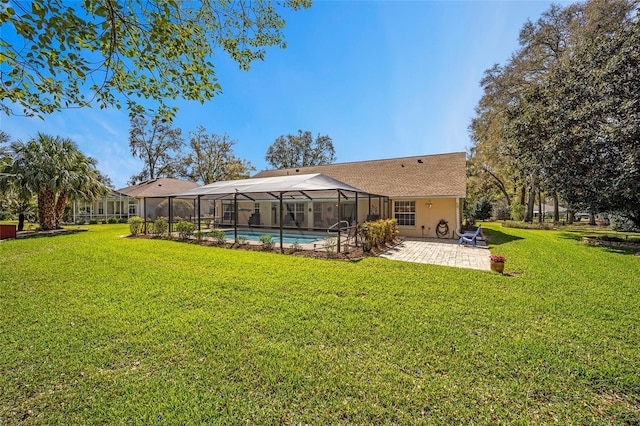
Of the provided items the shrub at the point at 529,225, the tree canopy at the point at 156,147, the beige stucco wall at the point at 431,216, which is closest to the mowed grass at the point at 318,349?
the beige stucco wall at the point at 431,216

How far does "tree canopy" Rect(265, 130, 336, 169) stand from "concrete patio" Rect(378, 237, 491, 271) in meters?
30.7

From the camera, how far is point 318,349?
3418mm

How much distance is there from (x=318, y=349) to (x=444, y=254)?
7931 mm

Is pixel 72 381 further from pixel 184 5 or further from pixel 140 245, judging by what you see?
pixel 140 245

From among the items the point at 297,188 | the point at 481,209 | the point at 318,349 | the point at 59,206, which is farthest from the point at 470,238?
the point at 59,206

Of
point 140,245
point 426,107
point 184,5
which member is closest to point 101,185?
point 140,245

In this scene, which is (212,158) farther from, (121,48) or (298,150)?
(121,48)

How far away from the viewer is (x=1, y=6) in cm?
281

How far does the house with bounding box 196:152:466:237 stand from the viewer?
1427 cm

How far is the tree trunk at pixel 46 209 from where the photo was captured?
15258mm

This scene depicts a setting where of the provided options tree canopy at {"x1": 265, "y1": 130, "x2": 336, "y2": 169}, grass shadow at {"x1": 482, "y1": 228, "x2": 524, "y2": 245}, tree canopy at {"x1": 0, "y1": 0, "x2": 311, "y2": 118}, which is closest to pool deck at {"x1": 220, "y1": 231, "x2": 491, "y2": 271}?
grass shadow at {"x1": 482, "y1": 228, "x2": 524, "y2": 245}

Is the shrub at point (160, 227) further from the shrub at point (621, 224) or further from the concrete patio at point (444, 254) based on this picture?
the shrub at point (621, 224)

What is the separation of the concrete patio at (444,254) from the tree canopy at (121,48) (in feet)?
24.5

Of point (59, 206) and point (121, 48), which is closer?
point (121, 48)
